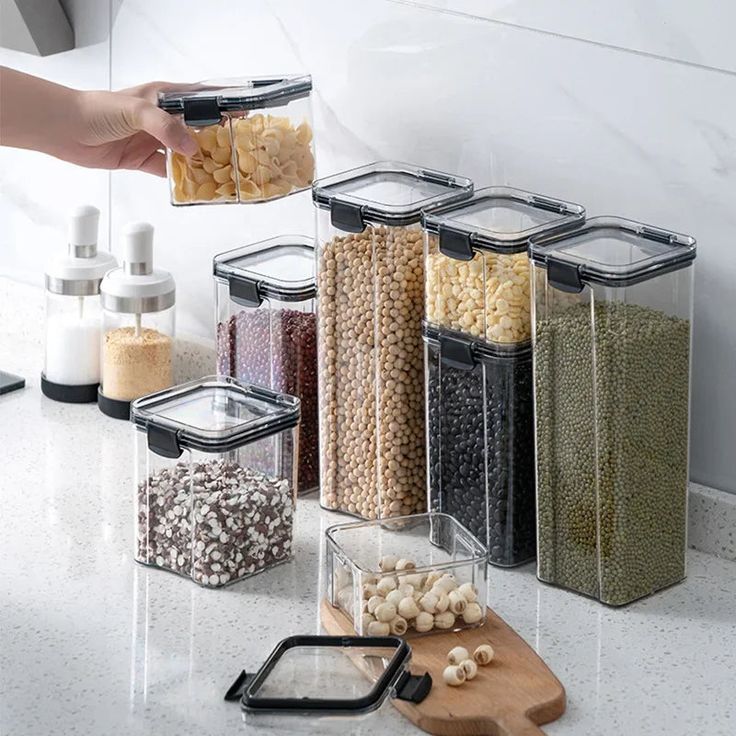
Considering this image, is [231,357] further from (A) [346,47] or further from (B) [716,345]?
(B) [716,345]

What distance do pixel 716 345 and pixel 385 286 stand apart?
1.05 feet

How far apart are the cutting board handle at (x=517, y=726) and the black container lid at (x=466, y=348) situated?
347 mm

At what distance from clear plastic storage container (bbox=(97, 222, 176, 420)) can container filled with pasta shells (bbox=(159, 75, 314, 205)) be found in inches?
9.7

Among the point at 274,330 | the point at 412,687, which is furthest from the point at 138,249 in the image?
the point at 412,687

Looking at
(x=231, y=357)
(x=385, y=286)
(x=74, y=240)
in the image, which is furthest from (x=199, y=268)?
(x=385, y=286)

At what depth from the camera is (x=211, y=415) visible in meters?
1.41

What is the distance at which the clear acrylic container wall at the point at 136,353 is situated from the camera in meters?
1.74

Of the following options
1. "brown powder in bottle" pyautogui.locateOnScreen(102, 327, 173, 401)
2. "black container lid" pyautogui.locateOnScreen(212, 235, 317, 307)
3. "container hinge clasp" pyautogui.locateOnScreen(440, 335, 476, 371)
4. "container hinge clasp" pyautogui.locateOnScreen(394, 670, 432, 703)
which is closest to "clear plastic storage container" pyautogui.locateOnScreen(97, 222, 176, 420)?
"brown powder in bottle" pyautogui.locateOnScreen(102, 327, 173, 401)

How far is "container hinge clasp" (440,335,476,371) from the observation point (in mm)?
1357

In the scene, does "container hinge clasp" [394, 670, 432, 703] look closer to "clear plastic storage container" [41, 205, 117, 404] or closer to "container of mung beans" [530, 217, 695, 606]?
"container of mung beans" [530, 217, 695, 606]

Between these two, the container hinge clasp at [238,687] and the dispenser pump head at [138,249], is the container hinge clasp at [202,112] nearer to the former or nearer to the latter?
the dispenser pump head at [138,249]

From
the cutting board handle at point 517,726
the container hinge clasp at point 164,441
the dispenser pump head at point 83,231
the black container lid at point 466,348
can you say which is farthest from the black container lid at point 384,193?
the cutting board handle at point 517,726

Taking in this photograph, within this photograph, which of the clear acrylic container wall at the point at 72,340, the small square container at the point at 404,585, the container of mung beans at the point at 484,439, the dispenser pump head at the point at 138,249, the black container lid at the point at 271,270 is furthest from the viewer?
the clear acrylic container wall at the point at 72,340

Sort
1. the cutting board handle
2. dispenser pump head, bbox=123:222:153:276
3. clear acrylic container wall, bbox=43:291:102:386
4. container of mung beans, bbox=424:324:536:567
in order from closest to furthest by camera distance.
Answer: the cutting board handle → container of mung beans, bbox=424:324:536:567 → dispenser pump head, bbox=123:222:153:276 → clear acrylic container wall, bbox=43:291:102:386
